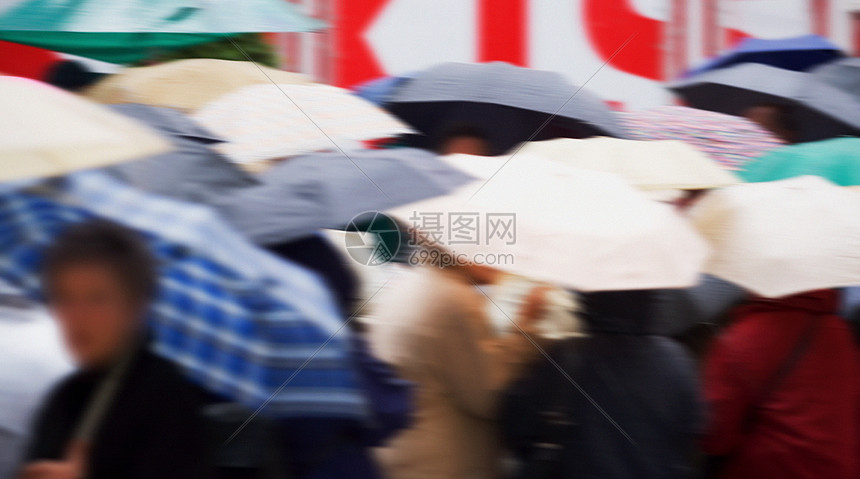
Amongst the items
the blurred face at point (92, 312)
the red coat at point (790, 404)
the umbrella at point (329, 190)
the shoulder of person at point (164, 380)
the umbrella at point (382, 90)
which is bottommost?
the red coat at point (790, 404)

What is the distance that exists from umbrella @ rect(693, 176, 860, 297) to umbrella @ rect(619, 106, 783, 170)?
1046 mm

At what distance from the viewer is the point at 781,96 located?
4.99 m

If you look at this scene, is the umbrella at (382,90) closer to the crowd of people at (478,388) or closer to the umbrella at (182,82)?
the umbrella at (182,82)

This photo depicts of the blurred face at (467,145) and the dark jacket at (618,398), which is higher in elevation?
the blurred face at (467,145)

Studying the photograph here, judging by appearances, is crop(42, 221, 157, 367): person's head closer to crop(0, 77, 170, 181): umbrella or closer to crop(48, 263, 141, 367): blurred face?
crop(48, 263, 141, 367): blurred face

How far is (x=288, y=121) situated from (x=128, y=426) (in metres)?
1.19

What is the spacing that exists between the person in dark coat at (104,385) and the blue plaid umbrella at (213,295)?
59 mm

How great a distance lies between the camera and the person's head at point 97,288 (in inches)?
83.4

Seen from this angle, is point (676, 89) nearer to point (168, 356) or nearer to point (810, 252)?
point (810, 252)

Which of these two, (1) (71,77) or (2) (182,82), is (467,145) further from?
(1) (71,77)

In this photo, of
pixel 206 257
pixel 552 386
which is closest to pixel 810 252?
pixel 552 386

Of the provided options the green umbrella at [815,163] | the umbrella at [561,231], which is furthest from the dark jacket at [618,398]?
the green umbrella at [815,163]

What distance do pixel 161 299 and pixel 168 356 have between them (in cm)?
13

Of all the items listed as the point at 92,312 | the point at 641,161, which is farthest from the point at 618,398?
the point at 92,312
